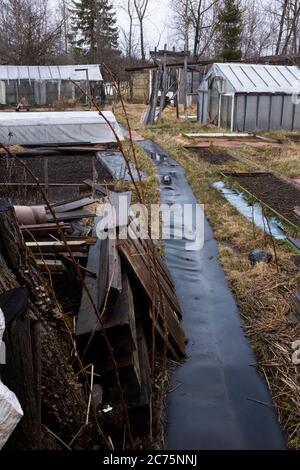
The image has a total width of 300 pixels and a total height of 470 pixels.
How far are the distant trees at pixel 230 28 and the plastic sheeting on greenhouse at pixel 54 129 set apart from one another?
26.6 m

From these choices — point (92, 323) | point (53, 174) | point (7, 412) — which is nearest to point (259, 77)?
point (53, 174)

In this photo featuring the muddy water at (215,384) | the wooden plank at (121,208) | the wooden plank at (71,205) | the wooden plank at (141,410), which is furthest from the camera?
the wooden plank at (71,205)

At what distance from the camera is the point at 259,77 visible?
845 inches

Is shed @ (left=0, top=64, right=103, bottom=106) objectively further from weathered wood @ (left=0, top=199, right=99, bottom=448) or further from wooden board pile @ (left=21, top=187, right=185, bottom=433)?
weathered wood @ (left=0, top=199, right=99, bottom=448)

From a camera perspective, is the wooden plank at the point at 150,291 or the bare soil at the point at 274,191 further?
the bare soil at the point at 274,191

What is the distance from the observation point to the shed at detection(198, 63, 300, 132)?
66.9 feet

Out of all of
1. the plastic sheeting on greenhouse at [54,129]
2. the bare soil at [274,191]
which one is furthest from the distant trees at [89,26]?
the bare soil at [274,191]

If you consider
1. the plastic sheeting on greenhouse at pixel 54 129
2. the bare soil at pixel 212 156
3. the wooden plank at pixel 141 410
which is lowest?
the wooden plank at pixel 141 410

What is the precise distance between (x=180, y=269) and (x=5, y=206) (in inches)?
150

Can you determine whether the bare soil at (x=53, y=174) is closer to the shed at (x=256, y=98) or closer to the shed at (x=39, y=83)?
the shed at (x=256, y=98)

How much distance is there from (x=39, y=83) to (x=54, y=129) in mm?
18205

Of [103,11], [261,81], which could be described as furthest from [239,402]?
[103,11]

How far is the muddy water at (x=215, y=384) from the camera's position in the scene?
2.98 meters

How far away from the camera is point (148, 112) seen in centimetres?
2386
